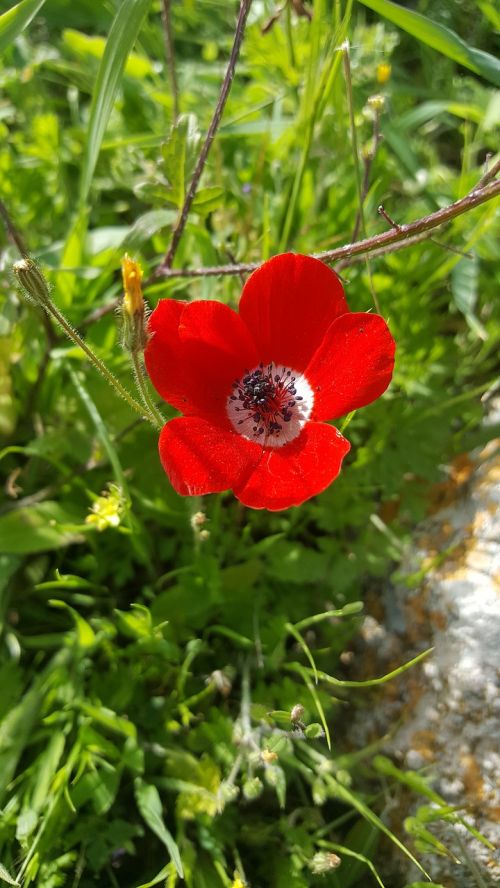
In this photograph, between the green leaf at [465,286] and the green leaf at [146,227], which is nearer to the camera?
the green leaf at [146,227]

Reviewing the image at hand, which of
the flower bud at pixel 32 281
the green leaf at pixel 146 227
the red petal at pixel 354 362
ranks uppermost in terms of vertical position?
the flower bud at pixel 32 281

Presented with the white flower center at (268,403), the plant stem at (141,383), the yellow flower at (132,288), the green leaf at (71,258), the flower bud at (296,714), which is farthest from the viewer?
Answer: the green leaf at (71,258)

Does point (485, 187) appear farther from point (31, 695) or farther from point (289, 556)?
point (31, 695)

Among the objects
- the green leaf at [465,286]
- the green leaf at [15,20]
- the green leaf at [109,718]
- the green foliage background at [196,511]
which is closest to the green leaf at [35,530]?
the green foliage background at [196,511]

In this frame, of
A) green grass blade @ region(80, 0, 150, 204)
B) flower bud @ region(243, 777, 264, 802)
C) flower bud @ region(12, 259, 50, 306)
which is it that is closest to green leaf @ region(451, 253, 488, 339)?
green grass blade @ region(80, 0, 150, 204)

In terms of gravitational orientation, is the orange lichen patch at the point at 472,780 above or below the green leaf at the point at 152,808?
below

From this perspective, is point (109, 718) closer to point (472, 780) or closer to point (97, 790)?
point (97, 790)

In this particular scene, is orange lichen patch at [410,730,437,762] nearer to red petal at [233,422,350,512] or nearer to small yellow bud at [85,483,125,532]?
red petal at [233,422,350,512]

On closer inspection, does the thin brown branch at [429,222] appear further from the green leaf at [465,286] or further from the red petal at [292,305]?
the green leaf at [465,286]

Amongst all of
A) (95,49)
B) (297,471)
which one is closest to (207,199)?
(297,471)
